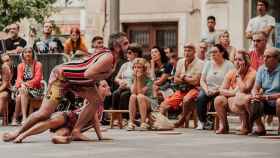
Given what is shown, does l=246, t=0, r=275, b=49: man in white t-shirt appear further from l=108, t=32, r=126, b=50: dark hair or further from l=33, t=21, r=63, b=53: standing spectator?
l=108, t=32, r=126, b=50: dark hair

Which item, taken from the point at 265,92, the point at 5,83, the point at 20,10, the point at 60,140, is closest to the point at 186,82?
the point at 265,92

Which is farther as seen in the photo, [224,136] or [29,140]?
[224,136]

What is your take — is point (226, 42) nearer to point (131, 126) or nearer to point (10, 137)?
point (131, 126)

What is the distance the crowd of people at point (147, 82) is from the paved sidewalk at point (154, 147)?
1.40 feet

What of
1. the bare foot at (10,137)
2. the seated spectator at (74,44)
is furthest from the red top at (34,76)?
the bare foot at (10,137)

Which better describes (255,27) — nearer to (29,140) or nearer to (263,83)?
(263,83)

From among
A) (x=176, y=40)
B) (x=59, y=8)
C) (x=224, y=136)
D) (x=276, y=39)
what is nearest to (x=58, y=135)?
(x=224, y=136)

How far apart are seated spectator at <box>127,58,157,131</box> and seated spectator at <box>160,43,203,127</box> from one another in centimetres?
51

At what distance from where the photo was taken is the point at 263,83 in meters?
14.0

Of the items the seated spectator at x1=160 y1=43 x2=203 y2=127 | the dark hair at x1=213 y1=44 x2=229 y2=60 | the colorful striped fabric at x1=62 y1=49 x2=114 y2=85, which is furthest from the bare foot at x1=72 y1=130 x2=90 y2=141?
the dark hair at x1=213 y1=44 x2=229 y2=60

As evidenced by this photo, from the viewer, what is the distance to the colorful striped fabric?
1187 cm

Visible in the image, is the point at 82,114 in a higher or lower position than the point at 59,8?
lower

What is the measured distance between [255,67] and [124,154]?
5407 millimetres

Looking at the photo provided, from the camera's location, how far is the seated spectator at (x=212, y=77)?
15172 millimetres
